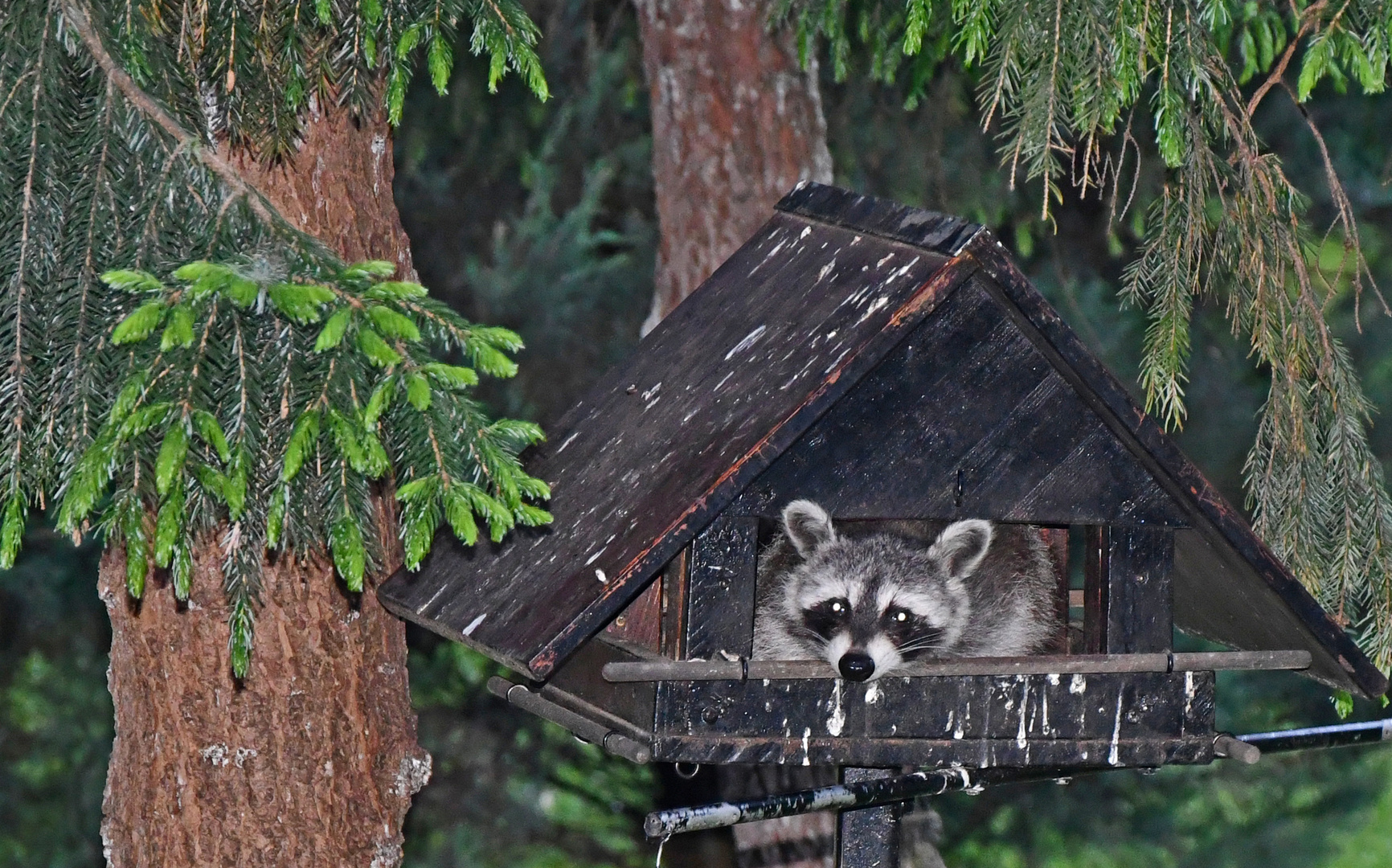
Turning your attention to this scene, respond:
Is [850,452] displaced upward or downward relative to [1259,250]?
downward

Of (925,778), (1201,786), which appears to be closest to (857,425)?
(925,778)

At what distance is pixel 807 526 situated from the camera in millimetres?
3105

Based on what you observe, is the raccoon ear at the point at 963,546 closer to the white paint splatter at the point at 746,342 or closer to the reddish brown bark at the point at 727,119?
the white paint splatter at the point at 746,342

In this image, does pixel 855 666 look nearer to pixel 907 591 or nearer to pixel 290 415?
pixel 907 591

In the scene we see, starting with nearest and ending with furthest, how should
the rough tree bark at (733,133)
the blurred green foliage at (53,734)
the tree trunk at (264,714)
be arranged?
the tree trunk at (264,714) < the rough tree bark at (733,133) < the blurred green foliage at (53,734)

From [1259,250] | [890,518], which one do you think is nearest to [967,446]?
[890,518]

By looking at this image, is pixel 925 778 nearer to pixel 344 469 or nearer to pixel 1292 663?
pixel 1292 663

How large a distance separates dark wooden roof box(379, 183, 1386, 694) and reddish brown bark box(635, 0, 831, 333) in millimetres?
2383

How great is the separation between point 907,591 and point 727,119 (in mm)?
2871

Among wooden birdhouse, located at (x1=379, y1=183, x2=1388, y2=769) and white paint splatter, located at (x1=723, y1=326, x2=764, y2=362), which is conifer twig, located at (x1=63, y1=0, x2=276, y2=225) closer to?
wooden birdhouse, located at (x1=379, y1=183, x2=1388, y2=769)

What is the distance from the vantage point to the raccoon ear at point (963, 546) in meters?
3.19

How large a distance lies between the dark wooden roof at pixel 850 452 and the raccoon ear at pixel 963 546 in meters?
0.16

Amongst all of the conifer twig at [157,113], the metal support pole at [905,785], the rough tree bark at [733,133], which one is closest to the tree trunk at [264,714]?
the conifer twig at [157,113]

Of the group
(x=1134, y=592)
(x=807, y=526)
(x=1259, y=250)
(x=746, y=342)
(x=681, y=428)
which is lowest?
(x=1134, y=592)
